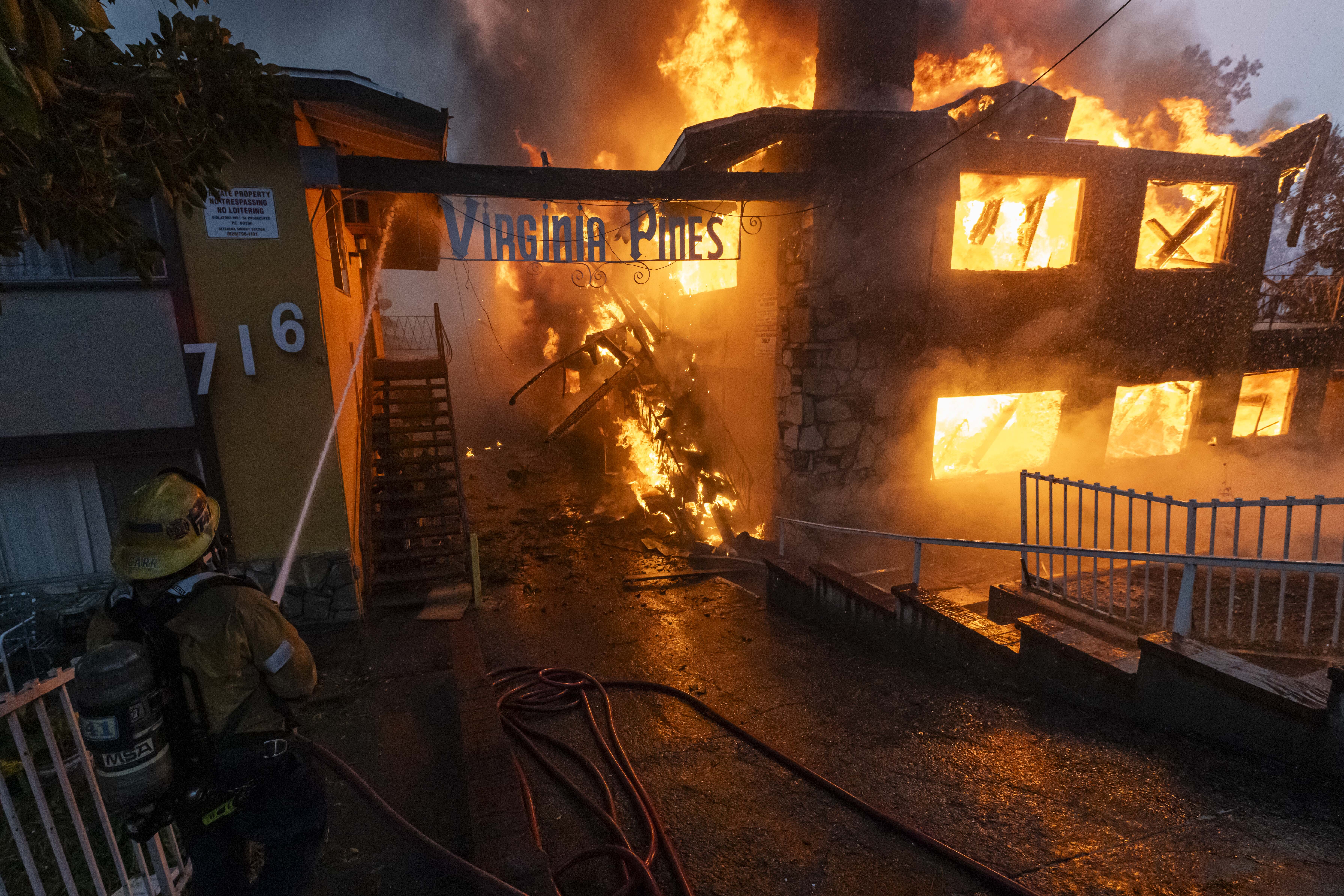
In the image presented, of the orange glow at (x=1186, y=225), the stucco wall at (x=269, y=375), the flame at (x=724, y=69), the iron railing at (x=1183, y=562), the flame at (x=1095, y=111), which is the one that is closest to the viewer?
the iron railing at (x=1183, y=562)

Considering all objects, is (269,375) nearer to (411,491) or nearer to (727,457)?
(411,491)

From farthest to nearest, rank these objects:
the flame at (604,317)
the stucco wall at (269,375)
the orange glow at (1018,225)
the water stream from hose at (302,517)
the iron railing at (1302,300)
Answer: the flame at (604,317)
the iron railing at (1302,300)
the orange glow at (1018,225)
the water stream from hose at (302,517)
the stucco wall at (269,375)

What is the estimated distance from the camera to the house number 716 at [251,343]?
618 cm

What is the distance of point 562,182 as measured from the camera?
23.4 feet

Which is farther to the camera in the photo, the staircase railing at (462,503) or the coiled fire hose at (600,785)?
the staircase railing at (462,503)

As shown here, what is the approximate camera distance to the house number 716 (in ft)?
20.3

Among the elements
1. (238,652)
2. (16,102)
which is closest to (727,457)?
(238,652)

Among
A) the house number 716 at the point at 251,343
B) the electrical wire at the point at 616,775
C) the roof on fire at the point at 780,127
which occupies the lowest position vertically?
the electrical wire at the point at 616,775

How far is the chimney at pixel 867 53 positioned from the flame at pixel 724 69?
5158 millimetres

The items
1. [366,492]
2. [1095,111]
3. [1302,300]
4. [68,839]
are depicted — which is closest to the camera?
[68,839]

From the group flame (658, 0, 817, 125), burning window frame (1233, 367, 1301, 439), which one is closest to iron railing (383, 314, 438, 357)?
flame (658, 0, 817, 125)

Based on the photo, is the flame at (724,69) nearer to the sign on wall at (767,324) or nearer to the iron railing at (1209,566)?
the sign on wall at (767,324)

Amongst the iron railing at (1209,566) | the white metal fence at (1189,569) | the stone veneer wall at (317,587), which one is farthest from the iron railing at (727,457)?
the stone veneer wall at (317,587)

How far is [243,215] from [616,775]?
6.64 meters
